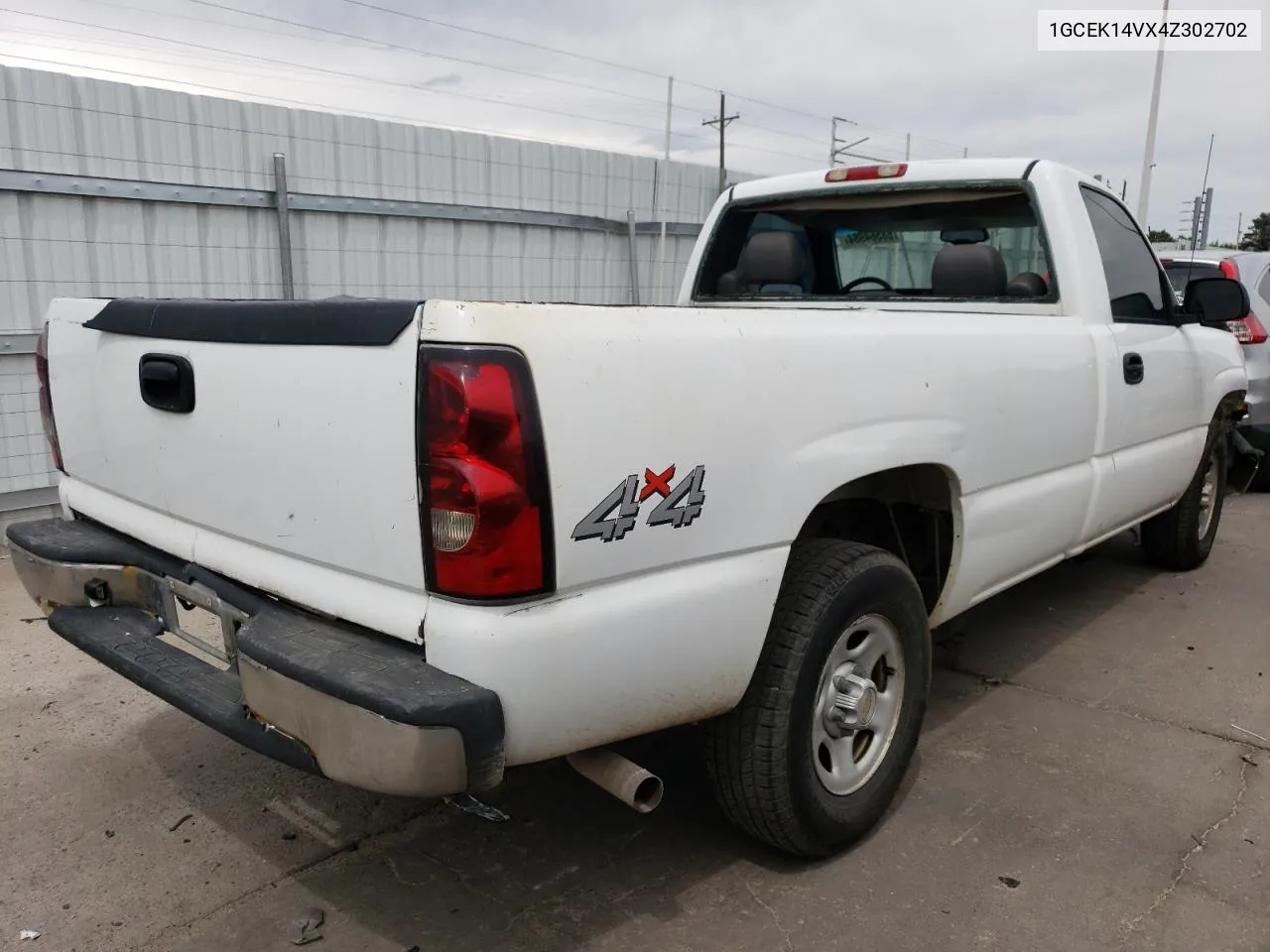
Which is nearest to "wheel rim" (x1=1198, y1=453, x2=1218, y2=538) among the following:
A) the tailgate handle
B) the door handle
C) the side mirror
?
the side mirror

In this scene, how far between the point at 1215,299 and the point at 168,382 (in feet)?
14.7

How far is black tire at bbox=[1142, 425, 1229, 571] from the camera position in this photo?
5355mm

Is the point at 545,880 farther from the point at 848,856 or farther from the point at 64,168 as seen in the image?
the point at 64,168

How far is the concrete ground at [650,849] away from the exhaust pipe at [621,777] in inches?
18.8

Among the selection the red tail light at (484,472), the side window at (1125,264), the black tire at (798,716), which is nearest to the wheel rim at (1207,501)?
the side window at (1125,264)

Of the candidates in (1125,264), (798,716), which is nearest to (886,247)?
(1125,264)

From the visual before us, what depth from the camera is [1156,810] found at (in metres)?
3.05

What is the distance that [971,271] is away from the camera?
382 centimetres

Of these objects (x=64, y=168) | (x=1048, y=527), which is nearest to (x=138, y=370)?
(x=1048, y=527)

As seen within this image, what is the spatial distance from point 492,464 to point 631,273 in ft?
26.0

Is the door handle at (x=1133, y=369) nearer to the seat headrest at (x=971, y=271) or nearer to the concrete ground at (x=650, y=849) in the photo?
the seat headrest at (x=971, y=271)

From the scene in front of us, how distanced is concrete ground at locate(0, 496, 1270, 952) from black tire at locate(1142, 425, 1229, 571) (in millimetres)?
1618

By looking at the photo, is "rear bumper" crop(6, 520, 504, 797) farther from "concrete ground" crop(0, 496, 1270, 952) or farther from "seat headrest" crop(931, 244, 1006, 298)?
"seat headrest" crop(931, 244, 1006, 298)

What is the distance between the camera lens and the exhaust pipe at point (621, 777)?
2.14 m
